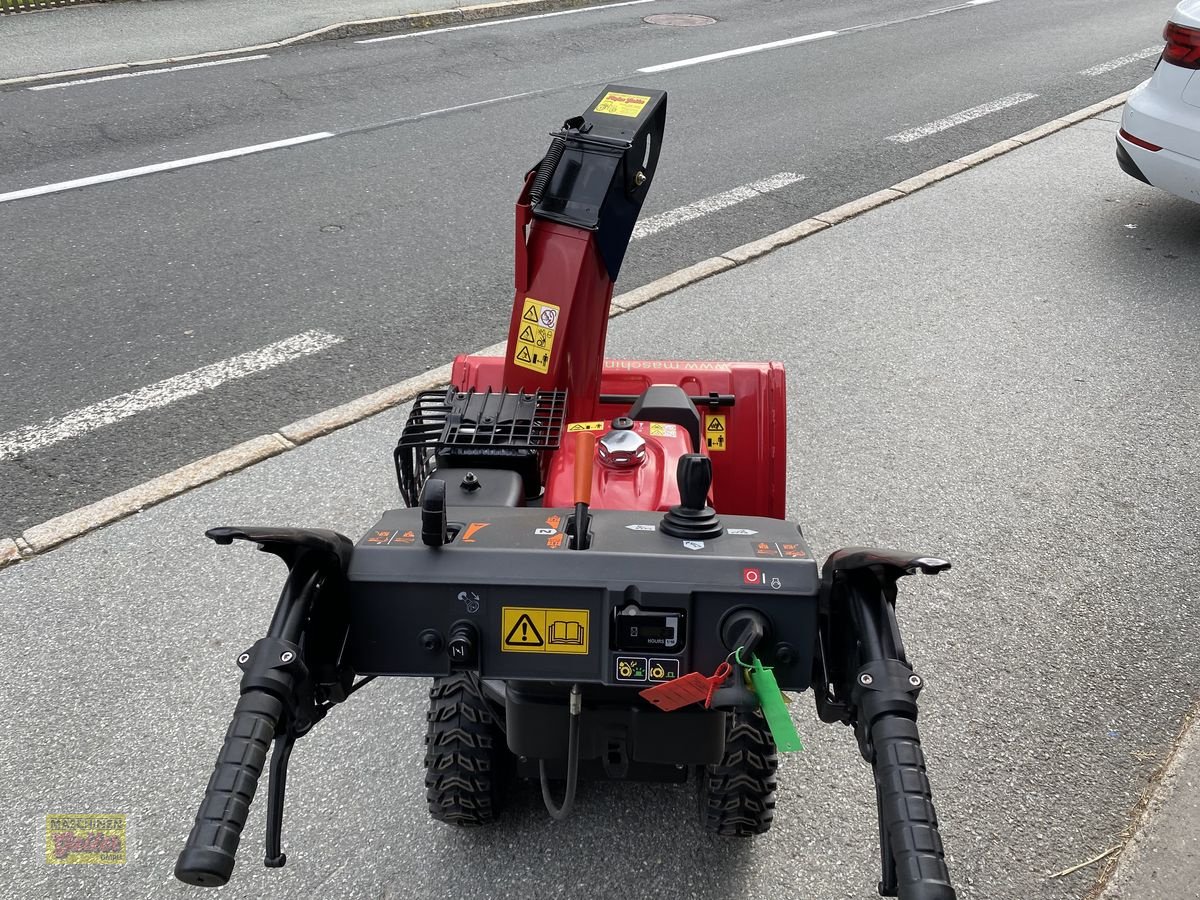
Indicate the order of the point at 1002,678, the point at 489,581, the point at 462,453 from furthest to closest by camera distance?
the point at 1002,678 < the point at 462,453 < the point at 489,581

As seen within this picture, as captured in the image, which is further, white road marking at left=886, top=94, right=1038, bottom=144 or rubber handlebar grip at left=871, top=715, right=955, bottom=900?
white road marking at left=886, top=94, right=1038, bottom=144

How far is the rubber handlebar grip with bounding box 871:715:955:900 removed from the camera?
1312 mm

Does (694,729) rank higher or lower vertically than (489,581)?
lower

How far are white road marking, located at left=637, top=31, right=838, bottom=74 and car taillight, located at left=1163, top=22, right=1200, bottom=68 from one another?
5653 millimetres

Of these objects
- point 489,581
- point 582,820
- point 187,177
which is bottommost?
point 582,820

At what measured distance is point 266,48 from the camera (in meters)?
11.5

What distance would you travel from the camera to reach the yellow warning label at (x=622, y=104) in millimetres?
3045

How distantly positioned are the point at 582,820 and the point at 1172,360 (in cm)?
414

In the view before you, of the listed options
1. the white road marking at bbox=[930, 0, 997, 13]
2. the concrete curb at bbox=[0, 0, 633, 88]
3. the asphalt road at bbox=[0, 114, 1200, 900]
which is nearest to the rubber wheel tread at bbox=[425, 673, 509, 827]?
the asphalt road at bbox=[0, 114, 1200, 900]

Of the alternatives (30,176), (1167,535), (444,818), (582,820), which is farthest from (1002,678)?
(30,176)

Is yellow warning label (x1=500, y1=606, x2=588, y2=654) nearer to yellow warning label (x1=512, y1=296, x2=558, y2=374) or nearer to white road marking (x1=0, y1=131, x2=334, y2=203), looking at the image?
yellow warning label (x1=512, y1=296, x2=558, y2=374)

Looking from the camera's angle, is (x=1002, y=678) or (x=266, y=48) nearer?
(x=1002, y=678)

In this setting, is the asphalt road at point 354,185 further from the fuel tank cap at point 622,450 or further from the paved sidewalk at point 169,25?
the fuel tank cap at point 622,450

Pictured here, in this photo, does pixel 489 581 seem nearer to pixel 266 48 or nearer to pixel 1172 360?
pixel 1172 360
